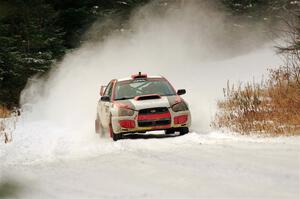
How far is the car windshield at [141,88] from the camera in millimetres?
13391

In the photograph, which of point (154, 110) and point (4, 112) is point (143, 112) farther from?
point (4, 112)

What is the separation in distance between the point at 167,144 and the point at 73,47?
22.6 meters

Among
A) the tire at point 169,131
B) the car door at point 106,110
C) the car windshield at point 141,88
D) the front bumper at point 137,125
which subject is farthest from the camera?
the car windshield at point 141,88

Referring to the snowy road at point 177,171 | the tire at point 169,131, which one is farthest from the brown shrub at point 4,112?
the snowy road at point 177,171

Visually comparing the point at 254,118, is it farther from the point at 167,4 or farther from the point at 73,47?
the point at 167,4

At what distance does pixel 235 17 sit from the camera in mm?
40781

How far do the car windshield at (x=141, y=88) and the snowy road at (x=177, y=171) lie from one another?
2.63 metres

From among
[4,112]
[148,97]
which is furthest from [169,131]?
[4,112]

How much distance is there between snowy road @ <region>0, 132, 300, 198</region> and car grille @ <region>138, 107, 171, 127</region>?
144 cm

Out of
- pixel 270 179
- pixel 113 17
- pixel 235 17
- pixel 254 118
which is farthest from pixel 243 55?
pixel 270 179

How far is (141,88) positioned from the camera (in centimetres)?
1366

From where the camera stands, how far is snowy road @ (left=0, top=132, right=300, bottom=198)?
533cm

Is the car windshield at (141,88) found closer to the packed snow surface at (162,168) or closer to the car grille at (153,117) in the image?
the car grille at (153,117)

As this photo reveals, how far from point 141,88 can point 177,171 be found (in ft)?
22.2
